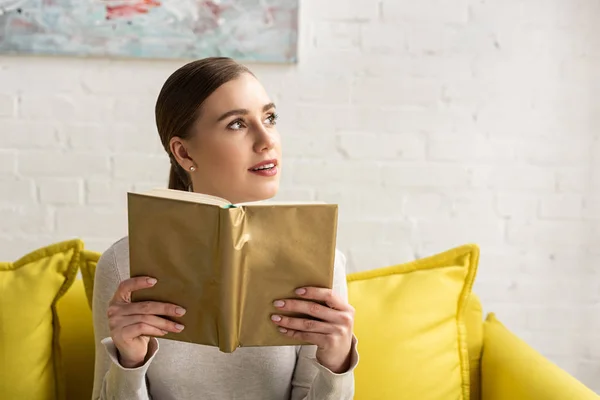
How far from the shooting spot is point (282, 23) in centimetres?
189

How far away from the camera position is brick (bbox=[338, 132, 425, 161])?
1.93m

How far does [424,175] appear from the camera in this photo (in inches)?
76.7

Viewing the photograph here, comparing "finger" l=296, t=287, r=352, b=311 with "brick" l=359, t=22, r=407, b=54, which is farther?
"brick" l=359, t=22, r=407, b=54

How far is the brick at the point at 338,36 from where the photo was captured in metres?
1.92

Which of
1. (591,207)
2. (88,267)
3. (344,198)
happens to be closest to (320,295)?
(88,267)

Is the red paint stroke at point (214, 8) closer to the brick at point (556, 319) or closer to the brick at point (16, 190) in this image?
the brick at point (16, 190)

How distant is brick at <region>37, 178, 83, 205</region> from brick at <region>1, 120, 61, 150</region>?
10cm

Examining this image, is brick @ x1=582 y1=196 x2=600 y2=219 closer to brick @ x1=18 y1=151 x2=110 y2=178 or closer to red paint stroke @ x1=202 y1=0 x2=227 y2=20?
red paint stroke @ x1=202 y1=0 x2=227 y2=20

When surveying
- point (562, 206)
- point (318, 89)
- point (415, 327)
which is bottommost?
point (415, 327)

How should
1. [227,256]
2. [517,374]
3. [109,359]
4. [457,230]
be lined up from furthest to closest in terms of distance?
1. [457,230]
2. [517,374]
3. [109,359]
4. [227,256]

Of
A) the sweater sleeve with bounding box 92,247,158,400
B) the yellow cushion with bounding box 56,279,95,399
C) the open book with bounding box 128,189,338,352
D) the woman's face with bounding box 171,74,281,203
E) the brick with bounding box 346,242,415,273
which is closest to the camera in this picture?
the open book with bounding box 128,189,338,352

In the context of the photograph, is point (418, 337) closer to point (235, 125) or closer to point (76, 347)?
point (235, 125)

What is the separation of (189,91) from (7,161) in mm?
850

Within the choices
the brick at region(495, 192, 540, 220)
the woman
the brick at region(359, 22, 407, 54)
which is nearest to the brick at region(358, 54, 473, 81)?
the brick at region(359, 22, 407, 54)
